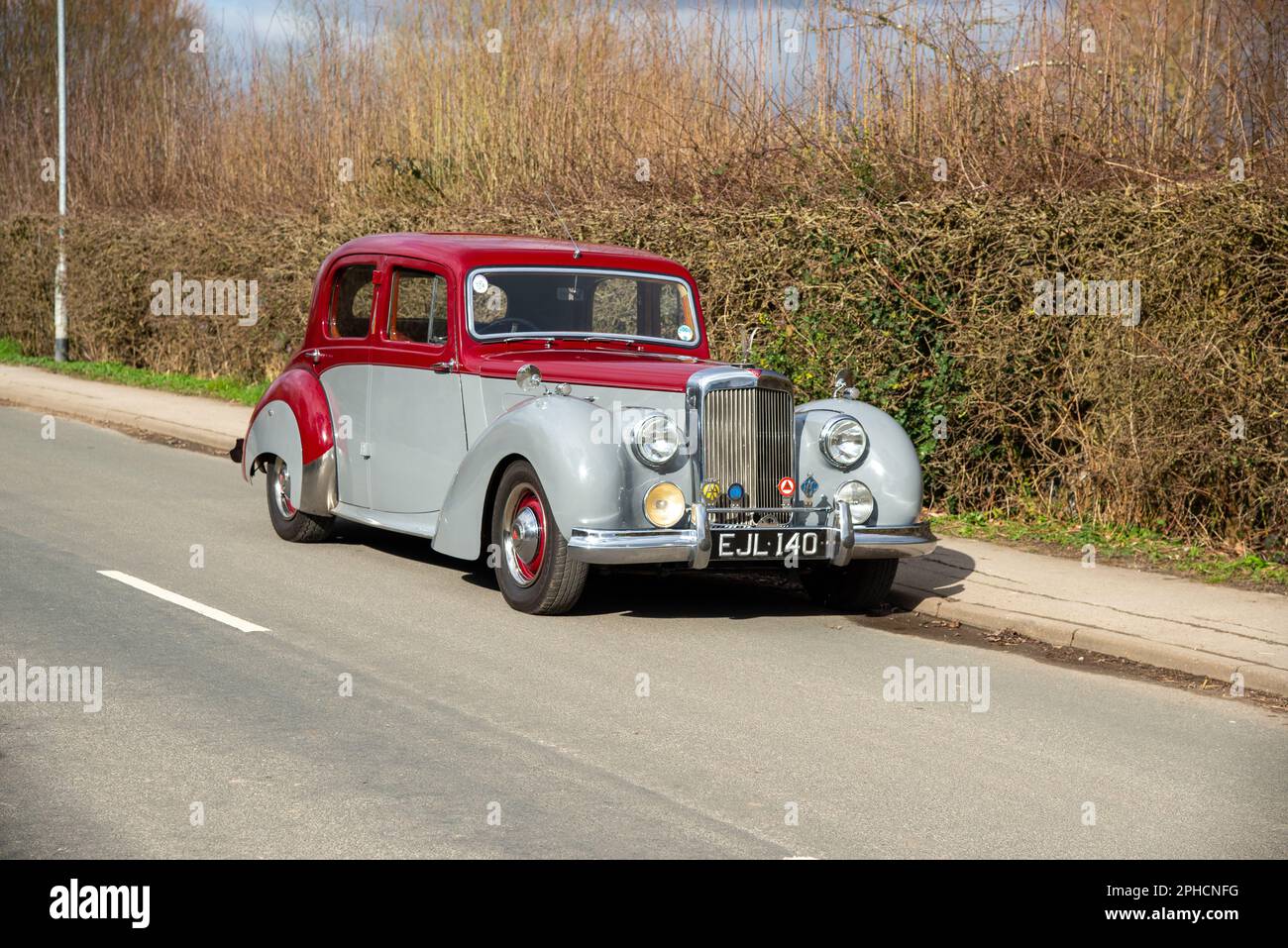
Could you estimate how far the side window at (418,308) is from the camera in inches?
368

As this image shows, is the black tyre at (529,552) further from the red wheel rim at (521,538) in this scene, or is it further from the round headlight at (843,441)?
the round headlight at (843,441)

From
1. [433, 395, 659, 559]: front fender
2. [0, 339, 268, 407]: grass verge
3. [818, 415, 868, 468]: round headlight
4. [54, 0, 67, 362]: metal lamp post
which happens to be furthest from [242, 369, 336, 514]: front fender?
[54, 0, 67, 362]: metal lamp post

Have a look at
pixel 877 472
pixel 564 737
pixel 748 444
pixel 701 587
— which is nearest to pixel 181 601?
pixel 701 587

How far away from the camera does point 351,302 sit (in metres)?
10.2

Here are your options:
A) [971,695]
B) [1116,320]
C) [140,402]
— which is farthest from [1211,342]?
[140,402]

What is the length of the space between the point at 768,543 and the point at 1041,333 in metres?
3.81

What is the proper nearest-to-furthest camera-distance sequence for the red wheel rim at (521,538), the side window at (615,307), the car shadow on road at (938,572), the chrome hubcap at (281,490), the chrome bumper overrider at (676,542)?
the chrome bumper overrider at (676,542), the red wheel rim at (521,538), the car shadow on road at (938,572), the side window at (615,307), the chrome hubcap at (281,490)

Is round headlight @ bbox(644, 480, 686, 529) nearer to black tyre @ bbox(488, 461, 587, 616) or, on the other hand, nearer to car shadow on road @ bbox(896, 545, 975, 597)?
black tyre @ bbox(488, 461, 587, 616)

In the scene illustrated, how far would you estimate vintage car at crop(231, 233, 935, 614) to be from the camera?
26.1ft

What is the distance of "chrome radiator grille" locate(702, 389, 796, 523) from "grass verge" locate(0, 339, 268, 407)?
38.1 ft

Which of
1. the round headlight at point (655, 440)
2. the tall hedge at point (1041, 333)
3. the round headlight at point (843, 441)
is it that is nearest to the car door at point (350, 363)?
the round headlight at point (655, 440)

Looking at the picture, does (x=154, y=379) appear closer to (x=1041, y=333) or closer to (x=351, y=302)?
(x=351, y=302)

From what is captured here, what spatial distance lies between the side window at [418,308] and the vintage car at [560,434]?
0.04ft
